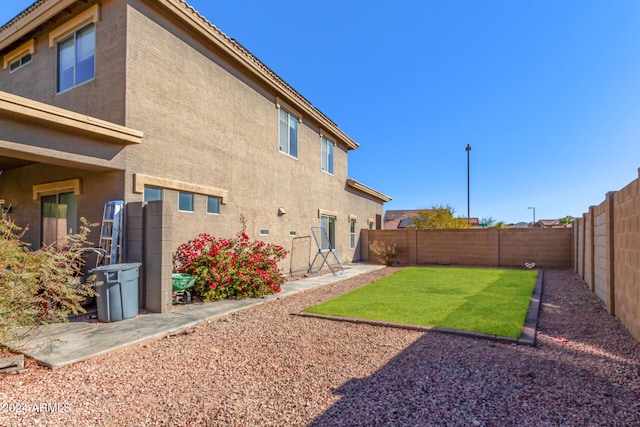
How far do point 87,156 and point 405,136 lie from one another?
21.0 m

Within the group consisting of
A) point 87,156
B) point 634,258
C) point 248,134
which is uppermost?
point 248,134

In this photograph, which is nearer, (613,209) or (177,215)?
(613,209)

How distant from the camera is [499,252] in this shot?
16375 mm

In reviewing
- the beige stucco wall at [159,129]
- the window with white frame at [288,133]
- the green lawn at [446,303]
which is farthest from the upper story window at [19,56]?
the green lawn at [446,303]

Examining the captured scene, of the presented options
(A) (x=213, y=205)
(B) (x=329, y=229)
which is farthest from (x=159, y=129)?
(B) (x=329, y=229)

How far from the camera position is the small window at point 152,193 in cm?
762

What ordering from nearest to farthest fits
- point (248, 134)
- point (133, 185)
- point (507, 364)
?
1. point (507, 364)
2. point (133, 185)
3. point (248, 134)

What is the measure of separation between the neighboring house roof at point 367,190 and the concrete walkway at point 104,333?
39.4 feet

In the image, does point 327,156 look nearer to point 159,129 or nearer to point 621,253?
point 159,129

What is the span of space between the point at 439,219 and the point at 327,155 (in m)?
10.1

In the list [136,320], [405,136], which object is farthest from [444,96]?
[136,320]

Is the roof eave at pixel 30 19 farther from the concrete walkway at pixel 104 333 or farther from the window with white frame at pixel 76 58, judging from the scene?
the concrete walkway at pixel 104 333

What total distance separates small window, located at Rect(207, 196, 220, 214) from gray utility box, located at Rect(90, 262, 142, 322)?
315 centimetres

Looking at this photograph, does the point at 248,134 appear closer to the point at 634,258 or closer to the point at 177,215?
the point at 177,215
